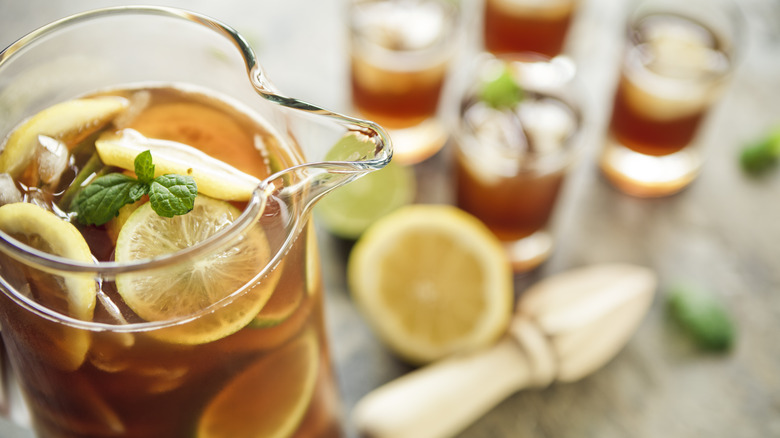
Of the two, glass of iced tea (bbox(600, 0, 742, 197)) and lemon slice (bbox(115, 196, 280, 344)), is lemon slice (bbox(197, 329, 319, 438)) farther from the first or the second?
glass of iced tea (bbox(600, 0, 742, 197))

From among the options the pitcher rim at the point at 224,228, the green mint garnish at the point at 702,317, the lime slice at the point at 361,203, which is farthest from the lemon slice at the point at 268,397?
the green mint garnish at the point at 702,317

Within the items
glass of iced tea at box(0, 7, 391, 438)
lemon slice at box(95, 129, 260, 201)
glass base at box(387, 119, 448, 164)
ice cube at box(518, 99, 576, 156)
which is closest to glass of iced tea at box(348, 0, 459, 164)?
glass base at box(387, 119, 448, 164)

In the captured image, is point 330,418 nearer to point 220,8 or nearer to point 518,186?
point 518,186

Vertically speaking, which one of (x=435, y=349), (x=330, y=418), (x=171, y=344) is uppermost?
(x=171, y=344)

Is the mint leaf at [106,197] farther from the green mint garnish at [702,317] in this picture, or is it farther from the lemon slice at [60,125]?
the green mint garnish at [702,317]

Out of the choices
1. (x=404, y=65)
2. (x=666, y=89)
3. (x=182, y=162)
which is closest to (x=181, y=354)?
(x=182, y=162)

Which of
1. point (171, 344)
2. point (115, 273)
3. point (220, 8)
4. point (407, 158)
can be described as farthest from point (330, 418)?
point (220, 8)
